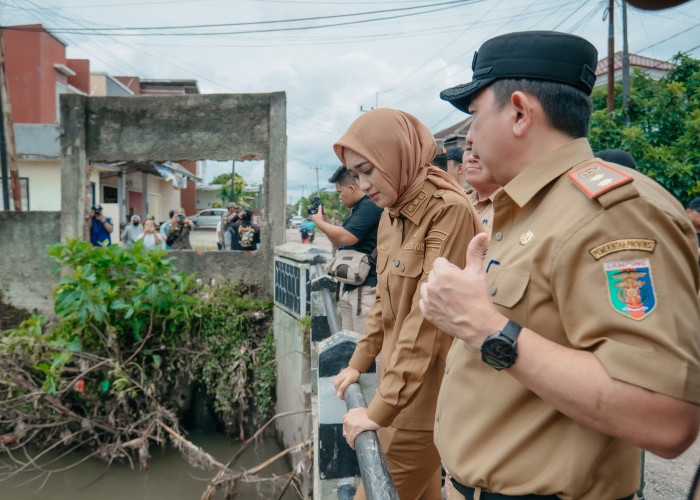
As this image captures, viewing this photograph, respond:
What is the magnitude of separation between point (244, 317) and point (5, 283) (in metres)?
3.76

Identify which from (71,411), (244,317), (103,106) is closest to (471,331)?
(244,317)

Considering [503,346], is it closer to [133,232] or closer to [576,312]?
[576,312]

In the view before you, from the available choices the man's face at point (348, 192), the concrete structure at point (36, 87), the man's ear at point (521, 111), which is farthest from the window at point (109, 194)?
the man's ear at point (521, 111)

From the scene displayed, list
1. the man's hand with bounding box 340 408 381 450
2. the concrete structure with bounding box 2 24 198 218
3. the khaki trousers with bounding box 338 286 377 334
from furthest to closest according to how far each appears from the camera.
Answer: the concrete structure with bounding box 2 24 198 218 < the khaki trousers with bounding box 338 286 377 334 < the man's hand with bounding box 340 408 381 450

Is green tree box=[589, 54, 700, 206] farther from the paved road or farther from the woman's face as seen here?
the woman's face

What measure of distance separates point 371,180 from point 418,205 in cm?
20

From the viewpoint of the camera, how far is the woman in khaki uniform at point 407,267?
169 cm

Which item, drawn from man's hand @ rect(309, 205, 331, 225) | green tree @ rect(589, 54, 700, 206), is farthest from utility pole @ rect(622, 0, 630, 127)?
man's hand @ rect(309, 205, 331, 225)

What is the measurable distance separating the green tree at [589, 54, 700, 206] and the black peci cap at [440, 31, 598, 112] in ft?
24.7

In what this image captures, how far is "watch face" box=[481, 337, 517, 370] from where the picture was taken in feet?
3.09

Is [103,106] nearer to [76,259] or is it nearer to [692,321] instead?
[76,259]

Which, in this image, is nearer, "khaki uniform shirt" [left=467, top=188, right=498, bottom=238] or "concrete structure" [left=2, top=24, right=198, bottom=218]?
→ "khaki uniform shirt" [left=467, top=188, right=498, bottom=238]

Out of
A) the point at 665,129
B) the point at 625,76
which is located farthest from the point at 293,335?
the point at 625,76

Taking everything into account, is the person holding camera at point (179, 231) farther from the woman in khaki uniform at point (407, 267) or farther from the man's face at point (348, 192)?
the woman in khaki uniform at point (407, 267)
